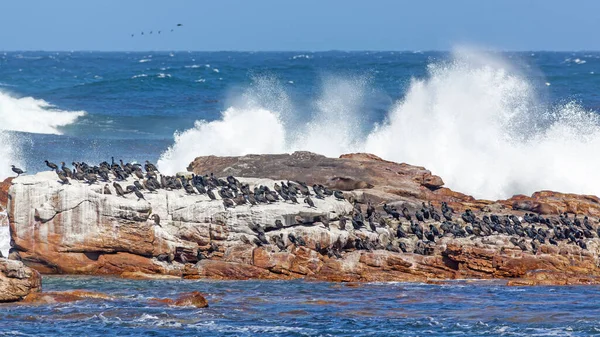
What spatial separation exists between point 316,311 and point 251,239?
16.5 feet

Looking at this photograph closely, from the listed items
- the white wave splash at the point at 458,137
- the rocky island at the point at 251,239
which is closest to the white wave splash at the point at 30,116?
the white wave splash at the point at 458,137

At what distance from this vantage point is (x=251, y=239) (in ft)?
88.0

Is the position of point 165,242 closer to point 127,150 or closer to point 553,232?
point 553,232

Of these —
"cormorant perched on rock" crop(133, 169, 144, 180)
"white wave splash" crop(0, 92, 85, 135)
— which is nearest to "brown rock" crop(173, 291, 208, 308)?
"cormorant perched on rock" crop(133, 169, 144, 180)

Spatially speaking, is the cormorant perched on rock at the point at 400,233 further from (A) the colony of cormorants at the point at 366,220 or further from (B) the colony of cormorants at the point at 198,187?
(B) the colony of cormorants at the point at 198,187

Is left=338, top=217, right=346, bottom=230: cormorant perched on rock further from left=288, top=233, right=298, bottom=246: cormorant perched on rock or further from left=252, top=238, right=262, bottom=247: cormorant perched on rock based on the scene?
left=252, top=238, right=262, bottom=247: cormorant perched on rock

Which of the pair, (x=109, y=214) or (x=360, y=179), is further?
(x=360, y=179)

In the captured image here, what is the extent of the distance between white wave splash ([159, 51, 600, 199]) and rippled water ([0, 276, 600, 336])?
47.5 feet

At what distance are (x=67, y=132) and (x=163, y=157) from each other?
48.4ft

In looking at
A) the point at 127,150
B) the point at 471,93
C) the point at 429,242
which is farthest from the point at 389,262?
the point at 127,150

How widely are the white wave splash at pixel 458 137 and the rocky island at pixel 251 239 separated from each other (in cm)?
1080

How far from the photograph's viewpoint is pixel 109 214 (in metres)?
26.6

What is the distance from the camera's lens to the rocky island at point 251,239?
2631cm

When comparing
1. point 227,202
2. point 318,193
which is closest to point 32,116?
point 318,193
